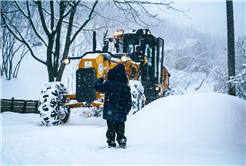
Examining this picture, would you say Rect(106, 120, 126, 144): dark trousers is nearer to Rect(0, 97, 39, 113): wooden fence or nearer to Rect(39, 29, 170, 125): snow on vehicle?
Rect(39, 29, 170, 125): snow on vehicle

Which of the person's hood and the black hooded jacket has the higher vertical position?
the person's hood

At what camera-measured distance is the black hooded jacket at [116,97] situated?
154 inches

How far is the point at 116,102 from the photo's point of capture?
155 inches

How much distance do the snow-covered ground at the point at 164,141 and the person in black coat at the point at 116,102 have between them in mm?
273

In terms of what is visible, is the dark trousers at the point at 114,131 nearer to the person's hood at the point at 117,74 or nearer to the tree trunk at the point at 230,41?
the person's hood at the point at 117,74

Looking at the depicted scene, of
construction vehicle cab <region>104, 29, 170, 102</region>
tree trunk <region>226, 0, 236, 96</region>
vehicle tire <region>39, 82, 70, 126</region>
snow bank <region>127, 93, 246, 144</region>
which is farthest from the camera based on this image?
construction vehicle cab <region>104, 29, 170, 102</region>

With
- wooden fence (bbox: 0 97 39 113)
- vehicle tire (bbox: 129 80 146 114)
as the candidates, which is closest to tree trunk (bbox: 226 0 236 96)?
vehicle tire (bbox: 129 80 146 114)

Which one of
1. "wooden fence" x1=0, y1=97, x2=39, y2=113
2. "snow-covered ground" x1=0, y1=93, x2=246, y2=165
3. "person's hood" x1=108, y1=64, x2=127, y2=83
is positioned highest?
"person's hood" x1=108, y1=64, x2=127, y2=83

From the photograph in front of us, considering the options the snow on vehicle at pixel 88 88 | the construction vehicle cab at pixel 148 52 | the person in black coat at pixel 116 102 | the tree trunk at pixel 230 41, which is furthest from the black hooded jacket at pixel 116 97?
the tree trunk at pixel 230 41

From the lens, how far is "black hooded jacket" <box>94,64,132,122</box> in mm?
3904

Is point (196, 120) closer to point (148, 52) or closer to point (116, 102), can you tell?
point (116, 102)

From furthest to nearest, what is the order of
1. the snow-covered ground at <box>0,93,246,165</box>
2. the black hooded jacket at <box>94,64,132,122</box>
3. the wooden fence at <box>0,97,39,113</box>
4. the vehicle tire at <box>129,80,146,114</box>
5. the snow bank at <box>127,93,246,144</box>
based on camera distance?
1. the wooden fence at <box>0,97,39,113</box>
2. the vehicle tire at <box>129,80,146,114</box>
3. the snow bank at <box>127,93,246,144</box>
4. the black hooded jacket at <box>94,64,132,122</box>
5. the snow-covered ground at <box>0,93,246,165</box>

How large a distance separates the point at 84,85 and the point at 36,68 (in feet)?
66.7

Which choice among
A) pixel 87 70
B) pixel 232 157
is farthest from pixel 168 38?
pixel 232 157
